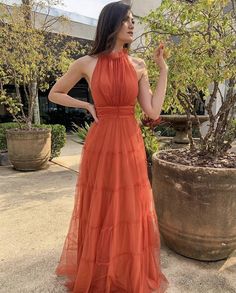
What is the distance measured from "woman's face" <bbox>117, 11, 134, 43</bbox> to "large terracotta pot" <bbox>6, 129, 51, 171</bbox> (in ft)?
13.4

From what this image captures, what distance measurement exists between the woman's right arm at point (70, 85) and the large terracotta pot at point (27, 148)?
367 cm

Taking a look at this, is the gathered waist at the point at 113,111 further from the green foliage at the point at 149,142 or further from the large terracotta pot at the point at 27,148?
the large terracotta pot at the point at 27,148

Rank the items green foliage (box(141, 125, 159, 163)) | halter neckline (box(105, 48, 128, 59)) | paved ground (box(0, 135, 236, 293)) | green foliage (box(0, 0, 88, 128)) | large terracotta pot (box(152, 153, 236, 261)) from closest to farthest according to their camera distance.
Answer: halter neckline (box(105, 48, 128, 59)) → paved ground (box(0, 135, 236, 293)) → large terracotta pot (box(152, 153, 236, 261)) → green foliage (box(141, 125, 159, 163)) → green foliage (box(0, 0, 88, 128))

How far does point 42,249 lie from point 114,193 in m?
1.31

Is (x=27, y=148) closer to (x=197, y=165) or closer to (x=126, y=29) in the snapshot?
(x=197, y=165)

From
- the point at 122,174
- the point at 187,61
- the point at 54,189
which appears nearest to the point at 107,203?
the point at 122,174

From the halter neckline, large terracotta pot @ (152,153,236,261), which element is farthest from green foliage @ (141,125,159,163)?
the halter neckline

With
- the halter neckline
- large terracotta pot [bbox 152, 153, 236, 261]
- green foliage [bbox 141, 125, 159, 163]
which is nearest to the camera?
the halter neckline

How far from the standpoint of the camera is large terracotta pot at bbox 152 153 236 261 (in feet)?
8.02

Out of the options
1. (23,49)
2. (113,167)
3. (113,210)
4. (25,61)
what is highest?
(23,49)

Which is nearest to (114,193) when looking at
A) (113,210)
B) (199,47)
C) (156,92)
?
(113,210)

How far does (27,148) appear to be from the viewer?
18.5 ft

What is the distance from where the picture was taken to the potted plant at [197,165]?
8.05ft

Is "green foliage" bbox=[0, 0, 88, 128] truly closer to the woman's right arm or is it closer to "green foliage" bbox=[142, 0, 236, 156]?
"green foliage" bbox=[142, 0, 236, 156]
